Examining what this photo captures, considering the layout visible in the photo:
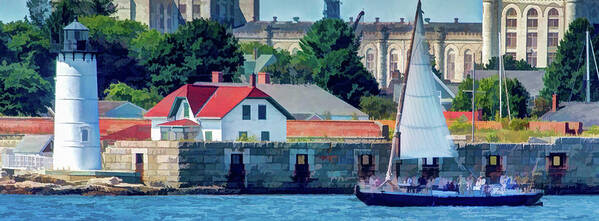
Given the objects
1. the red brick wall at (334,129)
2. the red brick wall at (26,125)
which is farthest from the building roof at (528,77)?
the red brick wall at (26,125)

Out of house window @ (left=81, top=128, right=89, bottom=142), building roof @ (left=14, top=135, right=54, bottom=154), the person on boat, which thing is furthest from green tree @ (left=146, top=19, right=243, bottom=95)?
the person on boat

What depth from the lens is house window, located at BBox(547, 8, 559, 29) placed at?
552 feet

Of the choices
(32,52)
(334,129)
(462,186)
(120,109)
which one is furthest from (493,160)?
(32,52)

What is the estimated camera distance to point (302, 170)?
6900cm

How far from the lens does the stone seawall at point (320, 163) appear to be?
224 feet

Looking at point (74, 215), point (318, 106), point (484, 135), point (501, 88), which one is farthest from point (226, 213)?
point (501, 88)

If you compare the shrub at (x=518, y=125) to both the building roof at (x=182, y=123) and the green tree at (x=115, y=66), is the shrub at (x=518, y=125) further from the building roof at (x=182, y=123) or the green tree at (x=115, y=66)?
the green tree at (x=115, y=66)

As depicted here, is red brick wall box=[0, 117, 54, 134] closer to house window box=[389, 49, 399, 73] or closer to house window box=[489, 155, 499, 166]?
house window box=[489, 155, 499, 166]

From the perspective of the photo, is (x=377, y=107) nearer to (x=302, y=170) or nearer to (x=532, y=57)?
(x=302, y=170)

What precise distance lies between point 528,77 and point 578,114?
131ft

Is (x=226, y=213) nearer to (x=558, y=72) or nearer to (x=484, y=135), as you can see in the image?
(x=484, y=135)

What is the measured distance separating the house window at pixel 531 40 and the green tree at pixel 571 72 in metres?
51.4

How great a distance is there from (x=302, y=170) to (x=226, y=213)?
7.56 metres

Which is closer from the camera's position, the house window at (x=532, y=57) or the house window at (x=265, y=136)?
the house window at (x=265, y=136)
